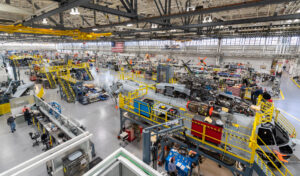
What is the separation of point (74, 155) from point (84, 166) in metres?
1.05

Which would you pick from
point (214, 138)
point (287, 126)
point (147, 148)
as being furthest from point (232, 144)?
point (287, 126)

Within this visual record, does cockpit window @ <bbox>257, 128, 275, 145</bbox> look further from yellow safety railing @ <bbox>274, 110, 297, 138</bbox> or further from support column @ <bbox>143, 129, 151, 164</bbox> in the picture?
support column @ <bbox>143, 129, 151, 164</bbox>

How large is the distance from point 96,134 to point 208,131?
25.0 feet

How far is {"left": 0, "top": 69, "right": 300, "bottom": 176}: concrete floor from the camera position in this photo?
7.78m

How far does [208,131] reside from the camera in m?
6.16

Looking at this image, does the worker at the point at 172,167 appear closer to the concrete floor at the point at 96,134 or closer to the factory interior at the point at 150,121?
the factory interior at the point at 150,121

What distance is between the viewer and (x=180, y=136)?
7.13 m

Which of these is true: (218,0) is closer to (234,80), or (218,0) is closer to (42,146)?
(234,80)

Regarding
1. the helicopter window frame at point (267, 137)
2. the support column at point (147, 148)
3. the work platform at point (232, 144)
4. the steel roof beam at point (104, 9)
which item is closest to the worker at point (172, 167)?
the work platform at point (232, 144)

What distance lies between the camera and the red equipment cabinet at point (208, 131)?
5922 mm

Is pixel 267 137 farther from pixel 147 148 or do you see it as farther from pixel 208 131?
pixel 147 148

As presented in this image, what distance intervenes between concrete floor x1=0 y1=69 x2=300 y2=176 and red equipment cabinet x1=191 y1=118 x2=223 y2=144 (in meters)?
2.32

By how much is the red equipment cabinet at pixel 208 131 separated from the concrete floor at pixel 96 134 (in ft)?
7.62

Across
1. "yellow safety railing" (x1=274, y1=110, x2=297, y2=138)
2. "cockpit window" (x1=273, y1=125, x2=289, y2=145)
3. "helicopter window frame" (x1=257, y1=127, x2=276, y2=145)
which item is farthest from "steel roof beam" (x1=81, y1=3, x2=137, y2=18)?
"yellow safety railing" (x1=274, y1=110, x2=297, y2=138)
